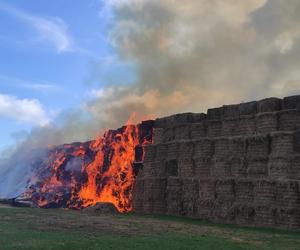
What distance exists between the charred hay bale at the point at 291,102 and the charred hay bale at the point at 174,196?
8.36 m

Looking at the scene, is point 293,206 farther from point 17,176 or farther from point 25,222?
point 17,176

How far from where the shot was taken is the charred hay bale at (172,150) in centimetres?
3231

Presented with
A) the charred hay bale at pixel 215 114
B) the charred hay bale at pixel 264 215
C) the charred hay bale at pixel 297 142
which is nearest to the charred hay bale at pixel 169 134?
the charred hay bale at pixel 215 114

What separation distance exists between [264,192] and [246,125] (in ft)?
14.3

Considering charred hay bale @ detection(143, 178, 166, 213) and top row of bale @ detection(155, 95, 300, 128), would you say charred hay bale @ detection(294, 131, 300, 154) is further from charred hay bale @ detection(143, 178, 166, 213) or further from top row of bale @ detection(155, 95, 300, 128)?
charred hay bale @ detection(143, 178, 166, 213)

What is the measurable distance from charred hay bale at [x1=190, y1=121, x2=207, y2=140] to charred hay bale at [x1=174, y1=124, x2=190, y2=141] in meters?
0.64

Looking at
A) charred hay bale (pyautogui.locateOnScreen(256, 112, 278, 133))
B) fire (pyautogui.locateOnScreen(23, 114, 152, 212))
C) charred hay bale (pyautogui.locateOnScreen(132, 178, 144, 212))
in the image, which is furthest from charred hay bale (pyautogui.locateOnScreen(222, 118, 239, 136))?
fire (pyautogui.locateOnScreen(23, 114, 152, 212))

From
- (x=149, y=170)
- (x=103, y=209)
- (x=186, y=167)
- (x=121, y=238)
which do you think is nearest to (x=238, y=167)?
(x=186, y=167)

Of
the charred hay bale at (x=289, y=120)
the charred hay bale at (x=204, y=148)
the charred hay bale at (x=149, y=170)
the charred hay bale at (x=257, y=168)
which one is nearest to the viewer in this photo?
the charred hay bale at (x=289, y=120)

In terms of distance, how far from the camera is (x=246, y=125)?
27484 millimetres

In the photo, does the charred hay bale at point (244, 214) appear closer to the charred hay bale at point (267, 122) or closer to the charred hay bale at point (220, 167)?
the charred hay bale at point (220, 167)

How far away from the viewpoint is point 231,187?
26.7 m

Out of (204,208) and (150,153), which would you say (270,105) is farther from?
(150,153)

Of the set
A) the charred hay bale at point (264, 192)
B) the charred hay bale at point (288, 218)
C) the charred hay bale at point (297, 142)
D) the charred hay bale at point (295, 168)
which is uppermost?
the charred hay bale at point (297, 142)
